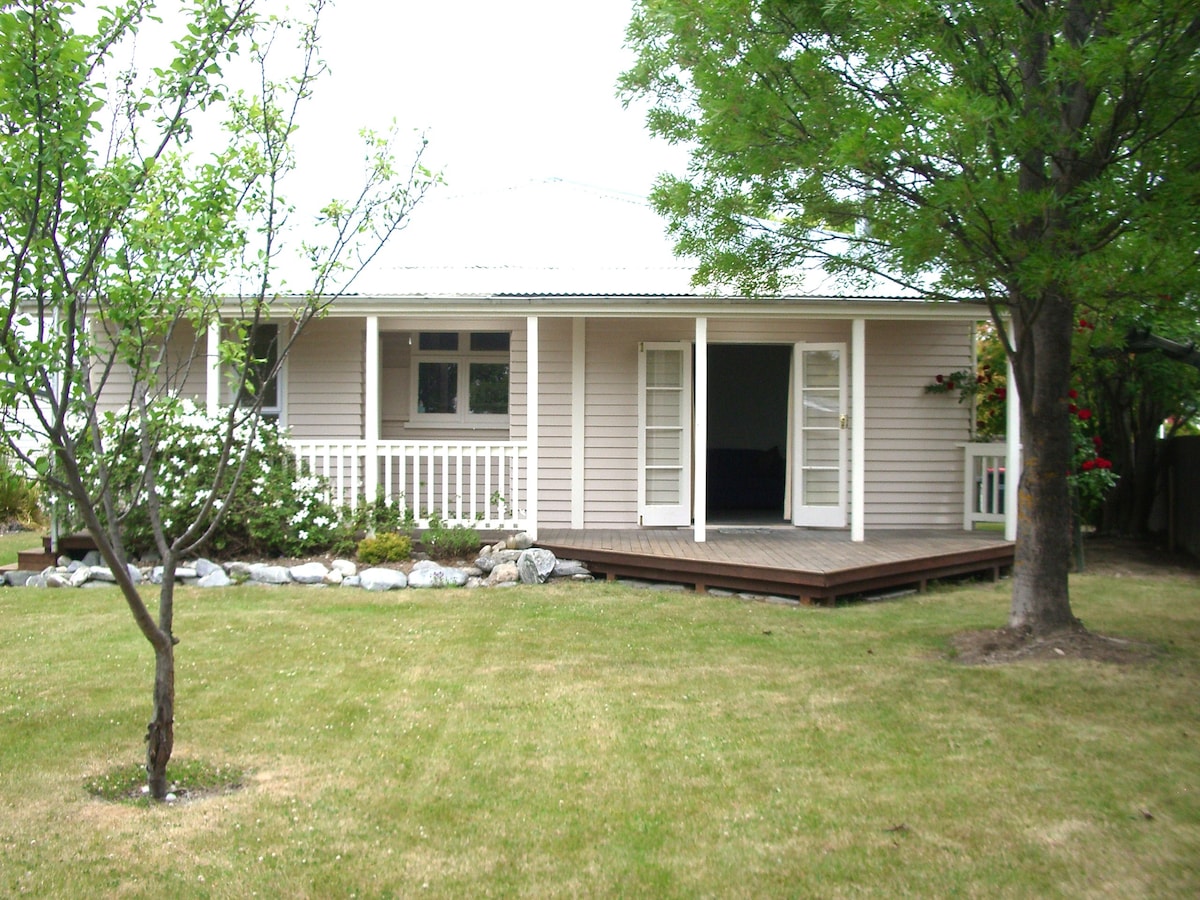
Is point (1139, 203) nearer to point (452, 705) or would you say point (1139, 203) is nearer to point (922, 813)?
point (922, 813)

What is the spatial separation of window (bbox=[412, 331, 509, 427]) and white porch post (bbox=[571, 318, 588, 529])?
2.89 feet

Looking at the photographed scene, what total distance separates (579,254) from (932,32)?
734 centimetres

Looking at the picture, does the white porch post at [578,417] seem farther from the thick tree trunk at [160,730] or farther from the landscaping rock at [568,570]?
the thick tree trunk at [160,730]

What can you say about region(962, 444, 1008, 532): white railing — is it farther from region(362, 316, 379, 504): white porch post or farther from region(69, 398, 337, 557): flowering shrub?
region(69, 398, 337, 557): flowering shrub

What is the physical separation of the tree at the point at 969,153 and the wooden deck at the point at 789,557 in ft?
7.08

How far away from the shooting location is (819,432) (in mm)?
11781

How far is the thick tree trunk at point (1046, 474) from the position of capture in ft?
22.7

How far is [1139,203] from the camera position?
5.47 metres

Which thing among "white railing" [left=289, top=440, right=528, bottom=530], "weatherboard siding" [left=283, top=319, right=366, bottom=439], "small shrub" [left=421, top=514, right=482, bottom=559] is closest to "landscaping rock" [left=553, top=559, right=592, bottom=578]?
"white railing" [left=289, top=440, right=528, bottom=530]

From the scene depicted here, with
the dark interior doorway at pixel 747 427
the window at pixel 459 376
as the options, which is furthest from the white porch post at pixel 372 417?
the dark interior doorway at pixel 747 427

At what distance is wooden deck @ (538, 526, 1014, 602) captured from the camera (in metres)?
9.09

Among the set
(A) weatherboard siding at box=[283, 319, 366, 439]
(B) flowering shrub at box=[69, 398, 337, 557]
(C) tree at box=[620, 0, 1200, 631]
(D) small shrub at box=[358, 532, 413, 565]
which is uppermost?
(C) tree at box=[620, 0, 1200, 631]

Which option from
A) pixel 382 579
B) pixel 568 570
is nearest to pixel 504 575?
pixel 568 570

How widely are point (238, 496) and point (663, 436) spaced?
175 inches
